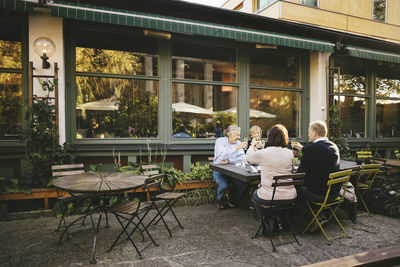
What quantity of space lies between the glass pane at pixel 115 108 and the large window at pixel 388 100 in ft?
25.7

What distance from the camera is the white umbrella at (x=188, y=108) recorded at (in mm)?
6233

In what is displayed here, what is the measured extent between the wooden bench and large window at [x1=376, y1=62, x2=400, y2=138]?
7205 millimetres

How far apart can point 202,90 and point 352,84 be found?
538 centimetres

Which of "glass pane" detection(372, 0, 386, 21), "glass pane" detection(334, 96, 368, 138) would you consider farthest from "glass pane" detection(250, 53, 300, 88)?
"glass pane" detection(372, 0, 386, 21)

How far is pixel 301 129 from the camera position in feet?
24.4

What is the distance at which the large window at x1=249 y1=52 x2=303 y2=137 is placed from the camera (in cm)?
701

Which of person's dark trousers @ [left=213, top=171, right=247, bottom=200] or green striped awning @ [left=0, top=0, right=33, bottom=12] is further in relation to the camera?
person's dark trousers @ [left=213, top=171, right=247, bottom=200]

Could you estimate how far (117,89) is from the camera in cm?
580

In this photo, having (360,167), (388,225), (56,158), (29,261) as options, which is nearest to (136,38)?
Result: (56,158)

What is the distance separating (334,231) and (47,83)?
552 cm

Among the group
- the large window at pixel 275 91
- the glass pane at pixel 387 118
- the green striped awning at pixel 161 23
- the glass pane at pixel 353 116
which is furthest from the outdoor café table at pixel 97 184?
the glass pane at pixel 387 118

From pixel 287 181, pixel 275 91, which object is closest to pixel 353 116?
pixel 275 91

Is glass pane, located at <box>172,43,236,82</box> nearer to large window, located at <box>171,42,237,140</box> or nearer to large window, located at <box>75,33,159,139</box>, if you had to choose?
large window, located at <box>171,42,237,140</box>

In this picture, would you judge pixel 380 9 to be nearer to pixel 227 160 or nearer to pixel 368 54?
pixel 368 54
